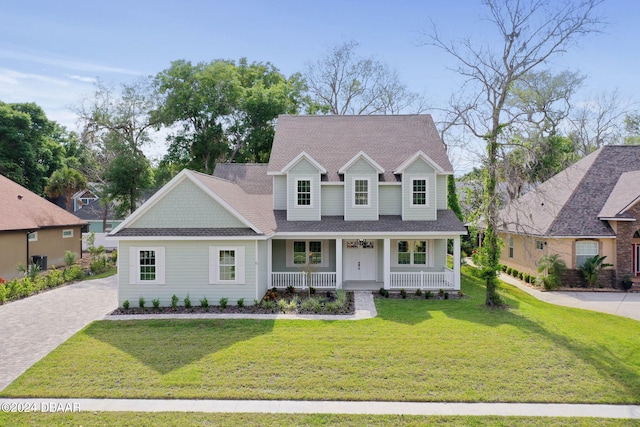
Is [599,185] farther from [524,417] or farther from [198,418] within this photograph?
[198,418]

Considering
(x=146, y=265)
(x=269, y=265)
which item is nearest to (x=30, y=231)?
(x=146, y=265)

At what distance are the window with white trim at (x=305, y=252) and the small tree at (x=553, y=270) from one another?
11.6 meters

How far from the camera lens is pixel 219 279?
1499 cm

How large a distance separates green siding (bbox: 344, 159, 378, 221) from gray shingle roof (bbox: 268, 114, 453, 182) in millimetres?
947

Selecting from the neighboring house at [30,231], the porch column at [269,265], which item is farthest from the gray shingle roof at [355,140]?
the neighboring house at [30,231]

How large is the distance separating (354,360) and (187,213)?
9.09 meters

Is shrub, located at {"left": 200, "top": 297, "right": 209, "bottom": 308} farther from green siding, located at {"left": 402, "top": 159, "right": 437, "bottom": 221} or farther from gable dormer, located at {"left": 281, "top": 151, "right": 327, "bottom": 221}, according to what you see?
green siding, located at {"left": 402, "top": 159, "right": 437, "bottom": 221}

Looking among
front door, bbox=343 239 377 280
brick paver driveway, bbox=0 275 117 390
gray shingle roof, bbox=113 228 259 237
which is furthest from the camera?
front door, bbox=343 239 377 280

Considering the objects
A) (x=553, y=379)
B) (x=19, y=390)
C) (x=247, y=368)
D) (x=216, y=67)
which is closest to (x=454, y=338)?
(x=553, y=379)

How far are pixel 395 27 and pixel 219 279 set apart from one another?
13.8 m

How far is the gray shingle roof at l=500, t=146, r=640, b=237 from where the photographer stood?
20203mm

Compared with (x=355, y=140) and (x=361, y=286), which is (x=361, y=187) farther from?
(x=361, y=286)

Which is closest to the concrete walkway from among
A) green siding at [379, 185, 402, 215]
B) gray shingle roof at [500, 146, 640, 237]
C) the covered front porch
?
the covered front porch

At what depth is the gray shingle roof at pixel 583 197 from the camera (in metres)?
20.2
